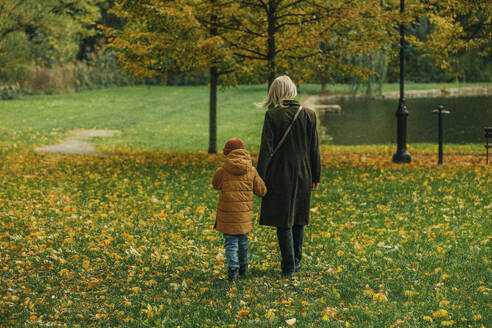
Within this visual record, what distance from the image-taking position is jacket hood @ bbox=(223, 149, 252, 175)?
5.76 m

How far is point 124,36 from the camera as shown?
14367mm

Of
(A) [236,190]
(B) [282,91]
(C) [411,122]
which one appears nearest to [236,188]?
(A) [236,190]

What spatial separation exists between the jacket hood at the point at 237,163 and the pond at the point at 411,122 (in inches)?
650

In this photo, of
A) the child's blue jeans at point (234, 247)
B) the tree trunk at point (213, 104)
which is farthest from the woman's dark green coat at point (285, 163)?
the tree trunk at point (213, 104)

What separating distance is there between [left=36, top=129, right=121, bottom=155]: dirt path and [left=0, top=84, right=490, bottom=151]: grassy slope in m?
0.47

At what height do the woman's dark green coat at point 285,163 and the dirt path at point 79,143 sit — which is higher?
the woman's dark green coat at point 285,163

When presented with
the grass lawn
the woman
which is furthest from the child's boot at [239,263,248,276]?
the woman

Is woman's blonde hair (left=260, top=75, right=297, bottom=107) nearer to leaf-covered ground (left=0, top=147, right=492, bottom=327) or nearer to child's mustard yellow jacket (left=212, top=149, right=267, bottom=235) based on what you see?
child's mustard yellow jacket (left=212, top=149, right=267, bottom=235)

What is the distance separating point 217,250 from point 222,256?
32 cm

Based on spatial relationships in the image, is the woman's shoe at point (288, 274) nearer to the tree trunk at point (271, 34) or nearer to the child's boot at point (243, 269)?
the child's boot at point (243, 269)

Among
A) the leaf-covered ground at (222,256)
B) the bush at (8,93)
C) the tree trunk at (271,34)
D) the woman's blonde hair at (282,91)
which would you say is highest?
the tree trunk at (271,34)

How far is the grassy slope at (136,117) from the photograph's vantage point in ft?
68.7

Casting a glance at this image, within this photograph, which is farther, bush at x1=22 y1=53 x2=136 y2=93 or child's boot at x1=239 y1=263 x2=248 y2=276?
bush at x1=22 y1=53 x2=136 y2=93

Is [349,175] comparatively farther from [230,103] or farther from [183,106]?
[230,103]
